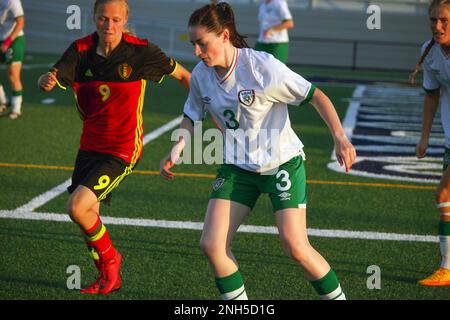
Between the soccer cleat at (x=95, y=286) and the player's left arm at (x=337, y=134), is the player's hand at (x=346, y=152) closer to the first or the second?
the player's left arm at (x=337, y=134)

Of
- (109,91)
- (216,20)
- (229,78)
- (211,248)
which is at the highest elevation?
(216,20)

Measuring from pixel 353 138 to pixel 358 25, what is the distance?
1978 centimetres

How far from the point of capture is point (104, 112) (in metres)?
5.57

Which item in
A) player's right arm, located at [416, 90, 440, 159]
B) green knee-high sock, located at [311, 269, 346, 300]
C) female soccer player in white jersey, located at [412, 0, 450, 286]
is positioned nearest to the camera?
green knee-high sock, located at [311, 269, 346, 300]

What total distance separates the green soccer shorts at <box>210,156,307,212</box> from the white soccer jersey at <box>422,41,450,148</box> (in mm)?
1661

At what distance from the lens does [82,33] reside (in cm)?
3238

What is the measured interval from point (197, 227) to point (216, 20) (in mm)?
2915

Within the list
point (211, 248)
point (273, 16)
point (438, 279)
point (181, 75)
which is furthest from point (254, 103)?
point (273, 16)

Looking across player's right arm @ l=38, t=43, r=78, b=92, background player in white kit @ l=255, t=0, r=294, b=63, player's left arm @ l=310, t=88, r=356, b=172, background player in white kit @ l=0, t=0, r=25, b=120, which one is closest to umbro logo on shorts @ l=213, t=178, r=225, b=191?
player's left arm @ l=310, t=88, r=356, b=172

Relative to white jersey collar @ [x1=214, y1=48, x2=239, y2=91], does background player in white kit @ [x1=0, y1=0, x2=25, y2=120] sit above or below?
below

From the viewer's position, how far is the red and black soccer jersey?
18.1 feet

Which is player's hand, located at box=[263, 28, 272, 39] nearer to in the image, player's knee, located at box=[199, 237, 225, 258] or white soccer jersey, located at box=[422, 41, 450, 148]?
white soccer jersey, located at box=[422, 41, 450, 148]

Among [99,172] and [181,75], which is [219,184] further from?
[181,75]

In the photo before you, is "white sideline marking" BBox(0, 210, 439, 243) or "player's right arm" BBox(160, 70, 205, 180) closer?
"player's right arm" BBox(160, 70, 205, 180)
